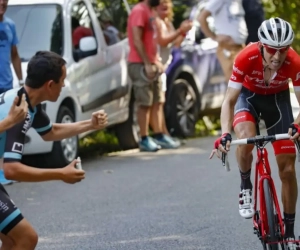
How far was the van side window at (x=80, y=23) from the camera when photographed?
1325 cm

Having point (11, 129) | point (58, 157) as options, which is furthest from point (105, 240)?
point (58, 157)

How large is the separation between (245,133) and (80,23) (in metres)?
6.13

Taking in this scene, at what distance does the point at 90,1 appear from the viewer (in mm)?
13906

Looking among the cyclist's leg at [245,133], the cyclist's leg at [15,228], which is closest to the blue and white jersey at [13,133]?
the cyclist's leg at [15,228]

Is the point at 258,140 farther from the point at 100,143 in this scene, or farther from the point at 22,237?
the point at 100,143

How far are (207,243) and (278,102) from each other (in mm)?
1354

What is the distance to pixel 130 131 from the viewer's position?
1459 centimetres

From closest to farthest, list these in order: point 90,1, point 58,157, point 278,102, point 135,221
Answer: point 278,102
point 135,221
point 58,157
point 90,1

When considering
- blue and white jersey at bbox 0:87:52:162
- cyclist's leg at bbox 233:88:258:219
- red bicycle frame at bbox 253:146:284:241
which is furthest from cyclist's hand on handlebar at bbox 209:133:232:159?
blue and white jersey at bbox 0:87:52:162

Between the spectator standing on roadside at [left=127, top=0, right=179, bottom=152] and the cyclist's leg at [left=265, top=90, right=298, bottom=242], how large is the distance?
19.6ft

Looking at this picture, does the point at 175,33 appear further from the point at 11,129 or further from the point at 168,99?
the point at 11,129

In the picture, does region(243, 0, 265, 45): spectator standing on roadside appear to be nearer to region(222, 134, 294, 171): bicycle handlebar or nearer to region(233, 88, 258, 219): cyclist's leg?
region(233, 88, 258, 219): cyclist's leg

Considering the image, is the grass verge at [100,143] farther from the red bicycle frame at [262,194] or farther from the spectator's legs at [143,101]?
→ the red bicycle frame at [262,194]

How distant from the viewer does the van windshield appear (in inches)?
501
